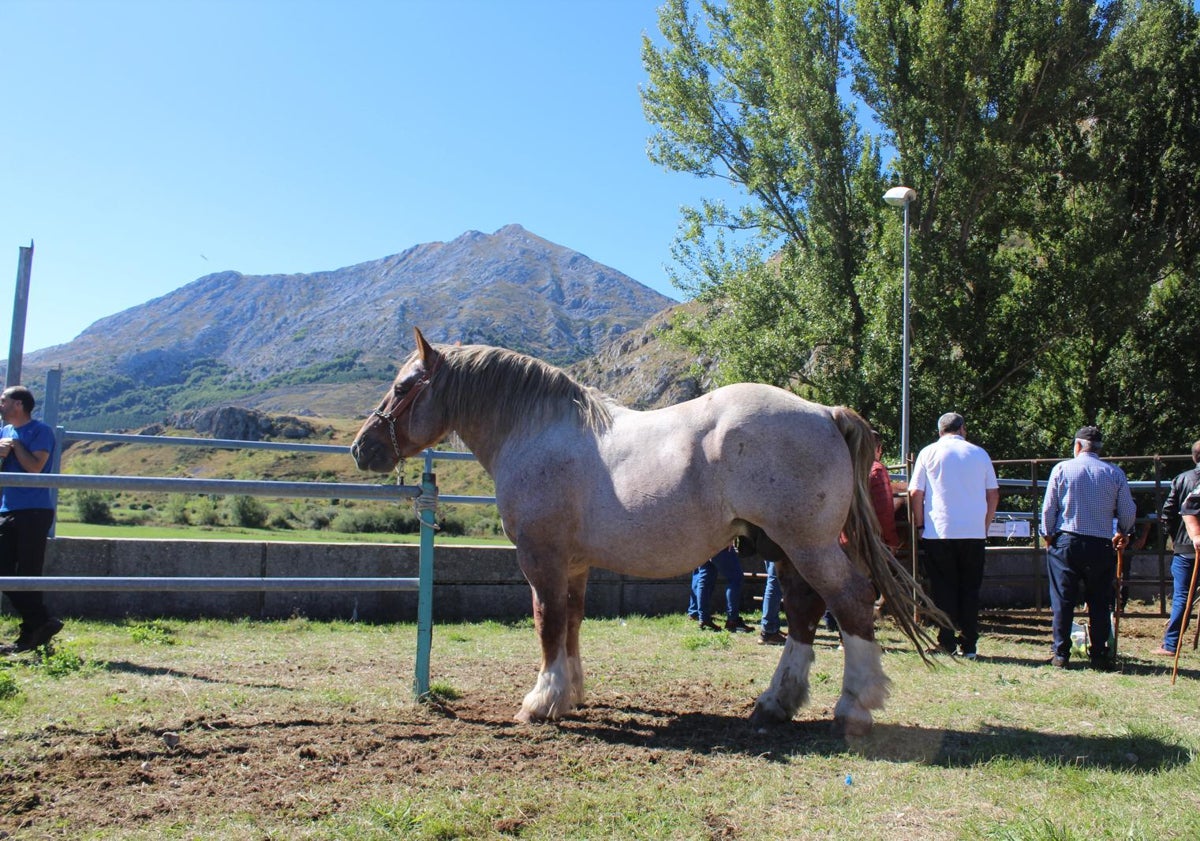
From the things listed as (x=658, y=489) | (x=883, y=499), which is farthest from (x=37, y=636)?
(x=883, y=499)

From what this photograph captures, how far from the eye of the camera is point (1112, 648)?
7.57m

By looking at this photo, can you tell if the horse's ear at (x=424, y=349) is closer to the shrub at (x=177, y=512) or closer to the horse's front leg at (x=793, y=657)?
the horse's front leg at (x=793, y=657)

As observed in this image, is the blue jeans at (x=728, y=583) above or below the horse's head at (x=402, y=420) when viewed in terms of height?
below

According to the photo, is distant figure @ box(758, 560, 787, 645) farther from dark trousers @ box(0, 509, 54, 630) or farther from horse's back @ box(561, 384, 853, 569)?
dark trousers @ box(0, 509, 54, 630)

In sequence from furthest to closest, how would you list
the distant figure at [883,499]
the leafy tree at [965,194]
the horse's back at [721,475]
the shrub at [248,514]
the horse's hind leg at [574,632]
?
the shrub at [248,514]
the leafy tree at [965,194]
the distant figure at [883,499]
the horse's hind leg at [574,632]
the horse's back at [721,475]

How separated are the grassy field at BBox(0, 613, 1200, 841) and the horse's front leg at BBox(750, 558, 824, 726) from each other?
0.15 m

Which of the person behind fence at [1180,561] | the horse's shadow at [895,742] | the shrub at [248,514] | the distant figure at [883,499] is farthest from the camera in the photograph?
the shrub at [248,514]

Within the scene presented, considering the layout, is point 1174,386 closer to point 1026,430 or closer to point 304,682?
point 1026,430

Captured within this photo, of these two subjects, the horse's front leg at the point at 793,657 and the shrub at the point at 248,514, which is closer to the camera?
the horse's front leg at the point at 793,657

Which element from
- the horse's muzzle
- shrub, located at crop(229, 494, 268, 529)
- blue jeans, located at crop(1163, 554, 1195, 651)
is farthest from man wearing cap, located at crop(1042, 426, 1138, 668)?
shrub, located at crop(229, 494, 268, 529)

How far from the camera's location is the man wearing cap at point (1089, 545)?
7.52 meters

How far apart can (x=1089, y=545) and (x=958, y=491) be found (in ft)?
3.81

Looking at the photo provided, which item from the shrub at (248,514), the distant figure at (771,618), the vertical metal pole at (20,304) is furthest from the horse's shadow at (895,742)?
the shrub at (248,514)

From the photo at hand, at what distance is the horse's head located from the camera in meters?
5.87
